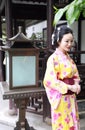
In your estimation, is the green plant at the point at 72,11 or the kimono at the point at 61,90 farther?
the kimono at the point at 61,90

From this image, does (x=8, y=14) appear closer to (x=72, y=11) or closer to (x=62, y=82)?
(x=62, y=82)

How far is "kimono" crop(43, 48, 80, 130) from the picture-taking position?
197 cm

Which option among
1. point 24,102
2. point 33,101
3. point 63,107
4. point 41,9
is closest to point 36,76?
point 24,102

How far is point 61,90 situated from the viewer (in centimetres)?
195

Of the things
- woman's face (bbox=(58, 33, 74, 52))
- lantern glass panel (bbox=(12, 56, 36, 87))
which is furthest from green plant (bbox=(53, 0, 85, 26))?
lantern glass panel (bbox=(12, 56, 36, 87))

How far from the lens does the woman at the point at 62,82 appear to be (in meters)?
1.96

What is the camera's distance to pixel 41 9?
17.9 ft

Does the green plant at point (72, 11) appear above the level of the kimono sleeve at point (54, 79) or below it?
above

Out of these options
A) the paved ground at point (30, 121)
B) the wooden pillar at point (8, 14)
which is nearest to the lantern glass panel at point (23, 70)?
the paved ground at point (30, 121)

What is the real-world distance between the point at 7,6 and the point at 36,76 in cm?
169

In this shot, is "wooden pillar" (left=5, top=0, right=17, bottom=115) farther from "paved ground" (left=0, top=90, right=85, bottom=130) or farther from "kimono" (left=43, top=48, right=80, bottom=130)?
"kimono" (left=43, top=48, right=80, bottom=130)

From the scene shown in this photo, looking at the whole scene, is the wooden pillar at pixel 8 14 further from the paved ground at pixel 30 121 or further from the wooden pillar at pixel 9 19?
the paved ground at pixel 30 121

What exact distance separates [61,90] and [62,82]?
0.22 feet

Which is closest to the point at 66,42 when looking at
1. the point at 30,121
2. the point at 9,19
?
the point at 30,121
